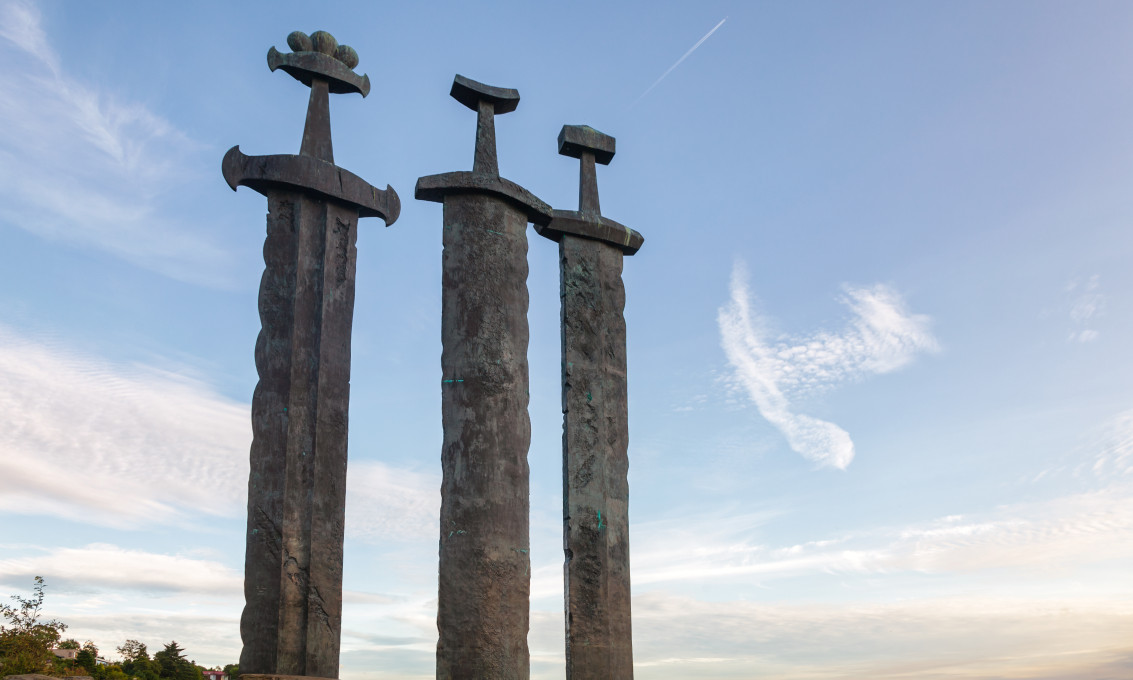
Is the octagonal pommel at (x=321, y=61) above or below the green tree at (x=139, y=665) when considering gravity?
above

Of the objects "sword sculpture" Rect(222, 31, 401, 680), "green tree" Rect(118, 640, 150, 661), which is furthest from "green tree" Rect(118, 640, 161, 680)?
"sword sculpture" Rect(222, 31, 401, 680)

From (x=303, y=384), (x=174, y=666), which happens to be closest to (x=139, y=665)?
(x=174, y=666)

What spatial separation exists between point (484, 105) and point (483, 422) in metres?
3.10

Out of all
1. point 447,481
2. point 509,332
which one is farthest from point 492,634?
point 509,332

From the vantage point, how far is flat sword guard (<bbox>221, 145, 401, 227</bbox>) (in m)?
7.75

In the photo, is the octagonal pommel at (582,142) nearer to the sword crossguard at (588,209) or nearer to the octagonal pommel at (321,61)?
the sword crossguard at (588,209)

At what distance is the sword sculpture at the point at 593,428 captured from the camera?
7.84 metres

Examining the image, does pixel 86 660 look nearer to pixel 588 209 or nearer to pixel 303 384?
pixel 303 384

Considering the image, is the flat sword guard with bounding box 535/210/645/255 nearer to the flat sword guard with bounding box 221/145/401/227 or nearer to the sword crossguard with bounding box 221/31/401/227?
the sword crossguard with bounding box 221/31/401/227

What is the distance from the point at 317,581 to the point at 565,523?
2.14 metres

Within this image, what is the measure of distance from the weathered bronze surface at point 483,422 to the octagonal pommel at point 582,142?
3.58ft

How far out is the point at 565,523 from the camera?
8023 millimetres

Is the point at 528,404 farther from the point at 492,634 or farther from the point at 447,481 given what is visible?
the point at 492,634

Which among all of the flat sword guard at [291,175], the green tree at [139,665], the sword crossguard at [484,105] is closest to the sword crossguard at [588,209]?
the sword crossguard at [484,105]
